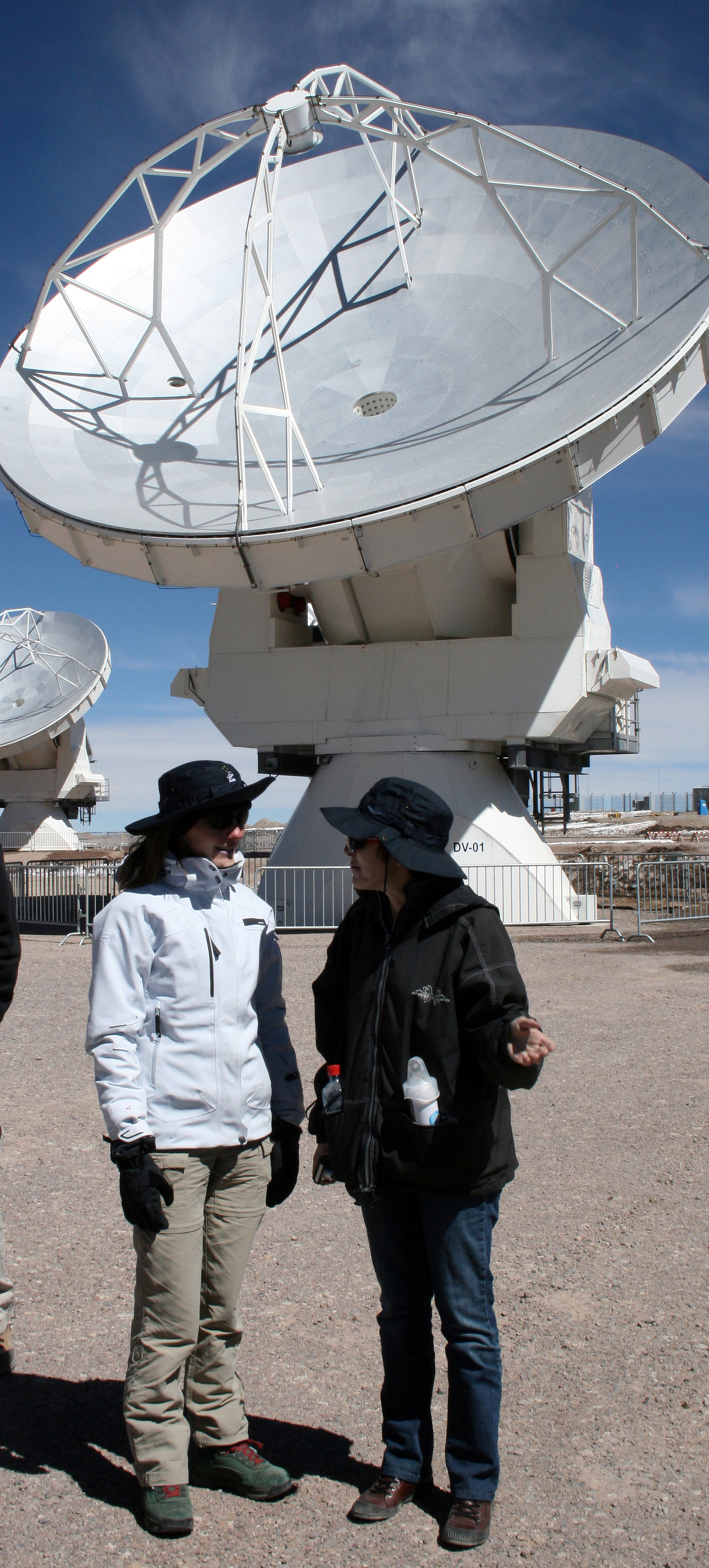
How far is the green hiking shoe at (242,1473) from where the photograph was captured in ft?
9.97

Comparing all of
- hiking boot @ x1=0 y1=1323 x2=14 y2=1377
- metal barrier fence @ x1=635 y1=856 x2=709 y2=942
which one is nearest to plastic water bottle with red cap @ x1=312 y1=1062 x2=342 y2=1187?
hiking boot @ x1=0 y1=1323 x2=14 y2=1377

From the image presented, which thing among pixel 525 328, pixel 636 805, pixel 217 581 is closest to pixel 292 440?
pixel 217 581

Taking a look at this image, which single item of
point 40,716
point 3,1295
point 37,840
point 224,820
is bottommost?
point 3,1295

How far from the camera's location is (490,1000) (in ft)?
9.70

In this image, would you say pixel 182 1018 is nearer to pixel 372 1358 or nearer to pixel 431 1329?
pixel 431 1329

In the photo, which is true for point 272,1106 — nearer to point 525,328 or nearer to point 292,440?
point 292,440

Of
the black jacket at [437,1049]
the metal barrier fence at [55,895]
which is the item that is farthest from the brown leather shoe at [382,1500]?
the metal barrier fence at [55,895]

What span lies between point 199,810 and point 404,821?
61 cm

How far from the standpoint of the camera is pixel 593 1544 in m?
2.79

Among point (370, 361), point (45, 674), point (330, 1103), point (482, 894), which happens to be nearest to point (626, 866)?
point (482, 894)

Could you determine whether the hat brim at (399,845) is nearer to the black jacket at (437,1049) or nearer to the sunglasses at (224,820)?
the black jacket at (437,1049)

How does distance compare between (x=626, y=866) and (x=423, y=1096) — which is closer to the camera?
(x=423, y=1096)

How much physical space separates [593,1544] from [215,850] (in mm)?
2033

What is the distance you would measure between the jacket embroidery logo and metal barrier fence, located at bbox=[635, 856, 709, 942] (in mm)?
11912
